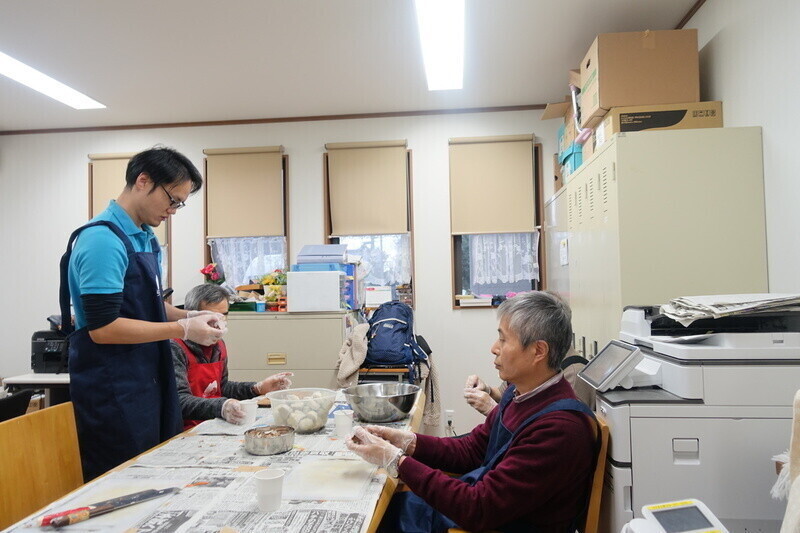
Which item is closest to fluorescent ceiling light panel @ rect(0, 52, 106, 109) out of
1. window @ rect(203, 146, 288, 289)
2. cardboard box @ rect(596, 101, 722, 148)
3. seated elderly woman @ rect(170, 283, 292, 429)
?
window @ rect(203, 146, 288, 289)

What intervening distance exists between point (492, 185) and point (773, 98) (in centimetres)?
233

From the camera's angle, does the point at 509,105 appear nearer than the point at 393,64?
No

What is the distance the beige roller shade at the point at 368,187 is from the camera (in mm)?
4523

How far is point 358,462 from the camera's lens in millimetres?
1454

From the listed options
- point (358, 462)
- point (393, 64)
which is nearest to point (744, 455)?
point (358, 462)

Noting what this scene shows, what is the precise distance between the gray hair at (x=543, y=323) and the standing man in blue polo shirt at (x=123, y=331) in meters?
1.04

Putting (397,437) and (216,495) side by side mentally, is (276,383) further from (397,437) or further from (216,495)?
(216,495)

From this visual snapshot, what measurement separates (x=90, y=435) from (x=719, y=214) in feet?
8.79

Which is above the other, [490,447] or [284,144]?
[284,144]

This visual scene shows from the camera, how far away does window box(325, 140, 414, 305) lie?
453cm

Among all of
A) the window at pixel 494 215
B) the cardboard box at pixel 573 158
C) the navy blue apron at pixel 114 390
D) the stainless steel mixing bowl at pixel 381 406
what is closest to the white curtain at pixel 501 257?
the window at pixel 494 215

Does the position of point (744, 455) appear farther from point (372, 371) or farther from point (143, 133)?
point (143, 133)

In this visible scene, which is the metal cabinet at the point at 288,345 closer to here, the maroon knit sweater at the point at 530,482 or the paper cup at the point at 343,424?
the paper cup at the point at 343,424

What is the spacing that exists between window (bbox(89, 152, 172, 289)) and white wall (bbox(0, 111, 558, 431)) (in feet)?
0.26
